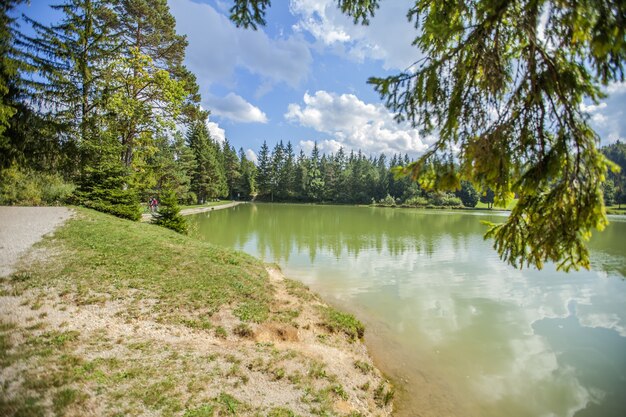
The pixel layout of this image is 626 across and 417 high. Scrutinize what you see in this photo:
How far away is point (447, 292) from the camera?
1130cm

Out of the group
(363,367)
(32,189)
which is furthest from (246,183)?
(363,367)

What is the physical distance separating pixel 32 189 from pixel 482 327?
25405 millimetres

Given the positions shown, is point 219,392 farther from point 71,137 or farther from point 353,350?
point 71,137

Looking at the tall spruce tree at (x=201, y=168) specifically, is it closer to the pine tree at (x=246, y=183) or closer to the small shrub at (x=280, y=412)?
the pine tree at (x=246, y=183)

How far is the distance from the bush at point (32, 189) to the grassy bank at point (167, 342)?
12761 millimetres

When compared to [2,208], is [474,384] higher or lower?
lower

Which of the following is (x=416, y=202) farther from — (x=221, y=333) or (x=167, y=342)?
(x=167, y=342)

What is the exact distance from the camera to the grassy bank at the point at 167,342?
4.02 meters

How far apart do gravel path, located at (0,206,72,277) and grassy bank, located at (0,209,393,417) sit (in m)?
0.50

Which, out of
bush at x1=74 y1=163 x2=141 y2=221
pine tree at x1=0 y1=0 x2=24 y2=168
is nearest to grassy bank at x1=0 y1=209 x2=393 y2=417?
pine tree at x1=0 y1=0 x2=24 y2=168

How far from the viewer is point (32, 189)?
18766mm

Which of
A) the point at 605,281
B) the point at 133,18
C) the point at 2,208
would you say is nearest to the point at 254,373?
the point at 605,281

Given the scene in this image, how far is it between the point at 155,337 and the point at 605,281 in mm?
17580

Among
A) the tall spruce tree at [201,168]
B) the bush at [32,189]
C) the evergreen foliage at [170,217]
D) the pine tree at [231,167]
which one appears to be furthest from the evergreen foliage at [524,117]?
the pine tree at [231,167]
